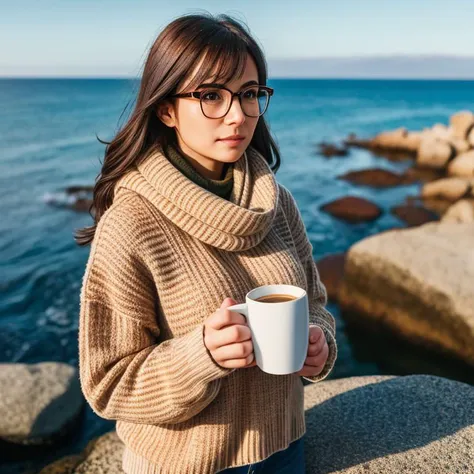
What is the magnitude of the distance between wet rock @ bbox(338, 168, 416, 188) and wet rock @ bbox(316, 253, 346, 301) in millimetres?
9034

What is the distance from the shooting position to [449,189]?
14.6 metres

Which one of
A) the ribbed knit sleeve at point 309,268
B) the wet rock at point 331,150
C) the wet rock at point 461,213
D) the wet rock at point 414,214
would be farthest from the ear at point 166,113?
the wet rock at point 331,150

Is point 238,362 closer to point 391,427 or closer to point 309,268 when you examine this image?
point 309,268

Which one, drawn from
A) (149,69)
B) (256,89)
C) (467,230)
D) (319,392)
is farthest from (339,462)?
(467,230)

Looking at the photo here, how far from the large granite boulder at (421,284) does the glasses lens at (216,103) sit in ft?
15.2

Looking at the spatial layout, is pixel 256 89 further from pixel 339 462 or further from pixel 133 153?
pixel 339 462

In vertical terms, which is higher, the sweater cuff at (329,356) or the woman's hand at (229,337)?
the woman's hand at (229,337)

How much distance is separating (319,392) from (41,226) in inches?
461

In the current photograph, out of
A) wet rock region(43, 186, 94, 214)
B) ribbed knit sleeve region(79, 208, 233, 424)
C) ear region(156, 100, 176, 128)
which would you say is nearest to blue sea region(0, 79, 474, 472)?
wet rock region(43, 186, 94, 214)

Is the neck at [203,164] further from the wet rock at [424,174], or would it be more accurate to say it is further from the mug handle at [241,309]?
the wet rock at [424,174]

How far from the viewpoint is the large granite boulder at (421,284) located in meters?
5.73

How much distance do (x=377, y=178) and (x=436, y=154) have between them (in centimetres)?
371

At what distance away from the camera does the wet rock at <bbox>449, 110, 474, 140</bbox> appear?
72.1 feet

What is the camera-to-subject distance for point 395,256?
6324mm
